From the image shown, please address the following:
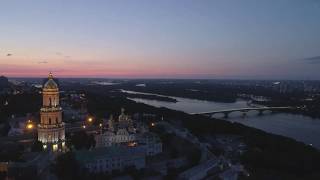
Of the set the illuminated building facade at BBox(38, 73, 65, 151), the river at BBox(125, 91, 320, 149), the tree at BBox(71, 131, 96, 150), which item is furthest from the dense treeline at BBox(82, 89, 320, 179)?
the illuminated building facade at BBox(38, 73, 65, 151)

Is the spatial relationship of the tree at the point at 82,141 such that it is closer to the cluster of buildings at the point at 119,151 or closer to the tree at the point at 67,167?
the cluster of buildings at the point at 119,151

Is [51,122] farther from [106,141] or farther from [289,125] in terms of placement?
[289,125]

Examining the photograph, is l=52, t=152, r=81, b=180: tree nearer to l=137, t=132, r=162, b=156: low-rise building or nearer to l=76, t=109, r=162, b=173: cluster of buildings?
l=76, t=109, r=162, b=173: cluster of buildings

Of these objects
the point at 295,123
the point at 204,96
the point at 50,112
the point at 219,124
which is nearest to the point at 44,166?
the point at 50,112

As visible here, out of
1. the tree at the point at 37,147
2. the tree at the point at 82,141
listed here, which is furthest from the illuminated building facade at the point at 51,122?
the tree at the point at 82,141

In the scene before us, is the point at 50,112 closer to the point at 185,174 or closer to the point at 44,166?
the point at 44,166

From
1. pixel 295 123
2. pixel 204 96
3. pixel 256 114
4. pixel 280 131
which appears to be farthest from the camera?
pixel 204 96

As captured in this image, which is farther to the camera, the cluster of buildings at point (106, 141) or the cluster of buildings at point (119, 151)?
the cluster of buildings at point (106, 141)

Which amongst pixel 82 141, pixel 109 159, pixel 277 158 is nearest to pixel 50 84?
pixel 82 141

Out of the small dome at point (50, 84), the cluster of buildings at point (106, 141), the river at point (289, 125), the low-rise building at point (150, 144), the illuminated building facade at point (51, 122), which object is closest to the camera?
the cluster of buildings at point (106, 141)
